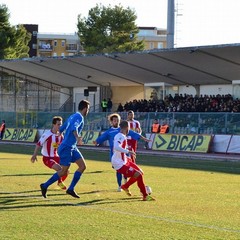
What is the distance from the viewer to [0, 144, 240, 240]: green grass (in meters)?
9.53

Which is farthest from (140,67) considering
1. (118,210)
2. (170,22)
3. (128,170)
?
(118,210)

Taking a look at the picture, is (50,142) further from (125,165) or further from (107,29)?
(107,29)

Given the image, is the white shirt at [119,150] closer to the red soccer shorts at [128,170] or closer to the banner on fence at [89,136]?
the red soccer shorts at [128,170]

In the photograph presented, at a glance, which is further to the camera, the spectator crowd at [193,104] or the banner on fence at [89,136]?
the banner on fence at [89,136]

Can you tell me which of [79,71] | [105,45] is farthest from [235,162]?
[105,45]

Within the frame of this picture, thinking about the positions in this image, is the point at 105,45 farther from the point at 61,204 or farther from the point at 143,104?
the point at 61,204

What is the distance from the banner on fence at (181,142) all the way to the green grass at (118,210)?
1364 cm

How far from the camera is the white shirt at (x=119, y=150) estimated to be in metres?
13.4

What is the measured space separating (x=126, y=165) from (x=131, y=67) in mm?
31425

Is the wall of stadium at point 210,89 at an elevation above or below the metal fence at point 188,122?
above

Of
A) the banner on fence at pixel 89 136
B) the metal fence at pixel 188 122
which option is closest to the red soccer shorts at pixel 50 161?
the metal fence at pixel 188 122

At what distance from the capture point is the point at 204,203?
13.1 metres

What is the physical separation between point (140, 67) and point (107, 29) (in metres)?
29.1

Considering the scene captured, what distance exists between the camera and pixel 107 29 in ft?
237
